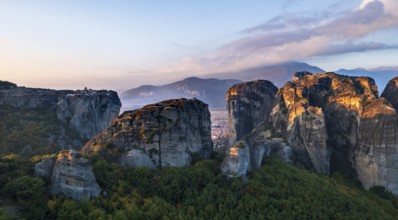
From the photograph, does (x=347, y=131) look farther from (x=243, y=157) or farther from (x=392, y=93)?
(x=243, y=157)

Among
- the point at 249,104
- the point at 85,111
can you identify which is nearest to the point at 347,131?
the point at 249,104

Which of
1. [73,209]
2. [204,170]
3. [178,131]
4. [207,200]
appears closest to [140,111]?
[178,131]

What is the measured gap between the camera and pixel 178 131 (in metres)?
49.5

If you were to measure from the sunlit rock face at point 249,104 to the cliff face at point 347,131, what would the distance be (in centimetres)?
2198

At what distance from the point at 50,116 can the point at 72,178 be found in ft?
192

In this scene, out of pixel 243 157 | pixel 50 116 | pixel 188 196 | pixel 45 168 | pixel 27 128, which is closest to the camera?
Answer: pixel 45 168

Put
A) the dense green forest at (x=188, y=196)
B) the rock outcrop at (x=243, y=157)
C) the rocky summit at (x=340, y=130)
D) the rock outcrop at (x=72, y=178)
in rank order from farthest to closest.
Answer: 1. the rocky summit at (x=340, y=130)
2. the rock outcrop at (x=243, y=157)
3. the rock outcrop at (x=72, y=178)
4. the dense green forest at (x=188, y=196)

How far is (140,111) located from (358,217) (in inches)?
1298

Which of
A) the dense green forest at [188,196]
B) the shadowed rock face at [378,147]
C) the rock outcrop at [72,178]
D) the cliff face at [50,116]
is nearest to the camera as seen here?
the dense green forest at [188,196]

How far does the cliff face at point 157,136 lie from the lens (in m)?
46.9

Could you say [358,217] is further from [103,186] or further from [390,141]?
[103,186]

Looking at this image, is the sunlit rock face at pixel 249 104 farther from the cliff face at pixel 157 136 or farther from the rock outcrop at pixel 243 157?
the cliff face at pixel 157 136

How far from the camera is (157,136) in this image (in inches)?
1887

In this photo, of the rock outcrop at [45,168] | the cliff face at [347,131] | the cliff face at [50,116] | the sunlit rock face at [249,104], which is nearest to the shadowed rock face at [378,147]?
the cliff face at [347,131]
